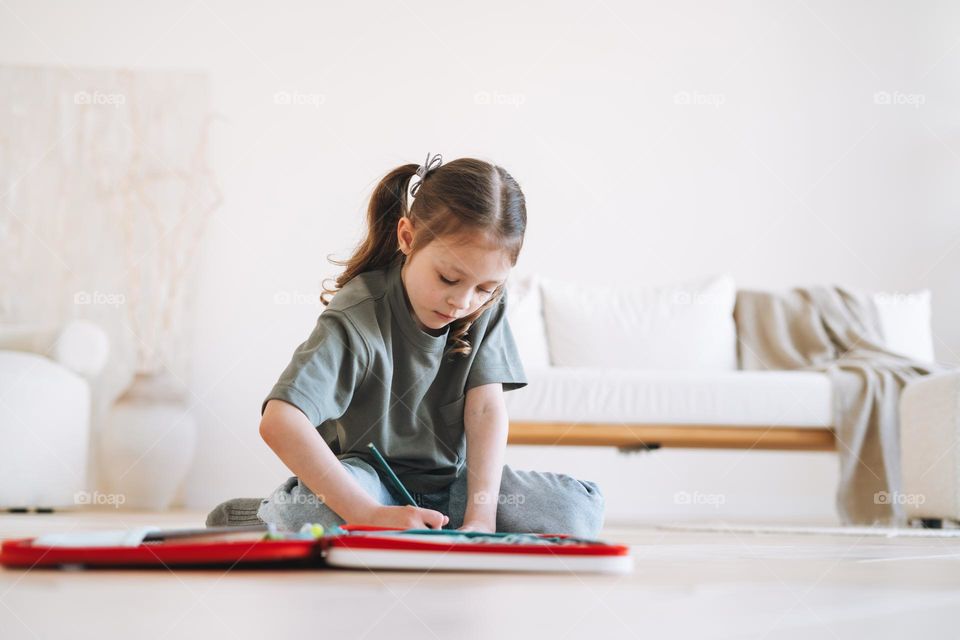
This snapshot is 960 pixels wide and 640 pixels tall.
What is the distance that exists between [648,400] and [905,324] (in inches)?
48.4

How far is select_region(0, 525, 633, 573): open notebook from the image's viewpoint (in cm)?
87

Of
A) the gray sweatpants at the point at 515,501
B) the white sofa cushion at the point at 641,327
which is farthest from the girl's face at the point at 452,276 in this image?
the white sofa cushion at the point at 641,327

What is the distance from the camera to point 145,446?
11.8 feet

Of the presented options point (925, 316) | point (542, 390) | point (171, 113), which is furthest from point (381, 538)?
point (171, 113)

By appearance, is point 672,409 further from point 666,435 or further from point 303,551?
point 303,551

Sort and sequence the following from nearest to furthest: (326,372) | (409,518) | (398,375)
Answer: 1. (409,518)
2. (326,372)
3. (398,375)

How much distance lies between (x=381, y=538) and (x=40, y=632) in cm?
40

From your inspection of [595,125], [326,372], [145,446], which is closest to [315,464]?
[326,372]

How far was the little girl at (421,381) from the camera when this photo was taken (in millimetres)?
1283

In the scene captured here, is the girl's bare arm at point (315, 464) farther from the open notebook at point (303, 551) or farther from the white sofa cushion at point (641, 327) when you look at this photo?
the white sofa cushion at point (641, 327)

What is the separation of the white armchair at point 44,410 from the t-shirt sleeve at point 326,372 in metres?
1.97

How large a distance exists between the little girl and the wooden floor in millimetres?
394

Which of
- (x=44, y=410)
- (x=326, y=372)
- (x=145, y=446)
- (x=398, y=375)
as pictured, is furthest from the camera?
(x=145, y=446)

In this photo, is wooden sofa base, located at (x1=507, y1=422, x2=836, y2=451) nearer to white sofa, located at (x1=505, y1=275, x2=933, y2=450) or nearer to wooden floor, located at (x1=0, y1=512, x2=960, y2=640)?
white sofa, located at (x1=505, y1=275, x2=933, y2=450)
